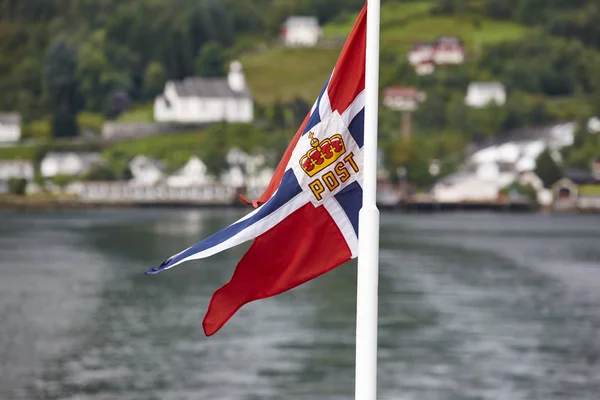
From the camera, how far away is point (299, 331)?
40844 mm

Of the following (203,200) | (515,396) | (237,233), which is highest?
(203,200)

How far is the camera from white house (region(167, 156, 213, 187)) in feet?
627

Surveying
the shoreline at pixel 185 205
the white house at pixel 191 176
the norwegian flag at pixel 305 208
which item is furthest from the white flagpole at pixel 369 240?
the white house at pixel 191 176

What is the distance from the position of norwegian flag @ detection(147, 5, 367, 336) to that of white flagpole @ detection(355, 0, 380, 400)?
71 centimetres

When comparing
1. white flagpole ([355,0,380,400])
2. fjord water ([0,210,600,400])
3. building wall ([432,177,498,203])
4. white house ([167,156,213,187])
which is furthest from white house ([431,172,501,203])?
white flagpole ([355,0,380,400])

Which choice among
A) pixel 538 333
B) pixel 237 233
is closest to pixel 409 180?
pixel 538 333

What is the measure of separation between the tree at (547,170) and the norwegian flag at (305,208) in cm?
17212

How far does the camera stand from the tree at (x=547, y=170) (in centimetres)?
18100

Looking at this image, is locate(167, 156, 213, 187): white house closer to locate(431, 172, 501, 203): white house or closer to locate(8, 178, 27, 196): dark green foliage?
locate(8, 178, 27, 196): dark green foliage

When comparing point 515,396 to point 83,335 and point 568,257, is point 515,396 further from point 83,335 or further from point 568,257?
point 568,257

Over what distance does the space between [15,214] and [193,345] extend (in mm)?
142229

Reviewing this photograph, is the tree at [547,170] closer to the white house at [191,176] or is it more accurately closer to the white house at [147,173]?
the white house at [191,176]

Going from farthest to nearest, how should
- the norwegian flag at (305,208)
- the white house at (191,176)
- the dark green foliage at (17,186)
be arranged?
the white house at (191,176) → the dark green foliage at (17,186) → the norwegian flag at (305,208)

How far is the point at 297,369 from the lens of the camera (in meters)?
32.1
